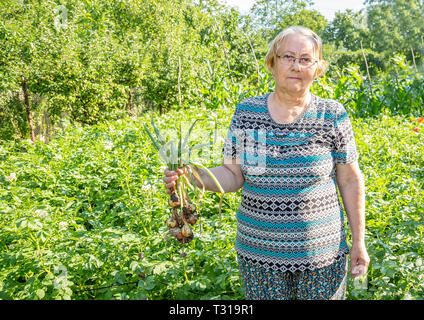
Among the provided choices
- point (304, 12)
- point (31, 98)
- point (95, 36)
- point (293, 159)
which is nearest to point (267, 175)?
point (293, 159)

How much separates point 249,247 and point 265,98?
0.61 meters

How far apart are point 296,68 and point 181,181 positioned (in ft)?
2.07

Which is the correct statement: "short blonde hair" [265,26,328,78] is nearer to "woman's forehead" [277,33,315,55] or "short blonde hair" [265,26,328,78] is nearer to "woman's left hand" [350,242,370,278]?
"woman's forehead" [277,33,315,55]

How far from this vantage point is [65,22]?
948 centimetres

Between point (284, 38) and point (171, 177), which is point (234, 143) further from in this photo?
point (284, 38)

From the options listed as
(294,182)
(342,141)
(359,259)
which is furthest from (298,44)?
(359,259)

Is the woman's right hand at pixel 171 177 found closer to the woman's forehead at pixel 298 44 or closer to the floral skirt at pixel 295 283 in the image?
the floral skirt at pixel 295 283

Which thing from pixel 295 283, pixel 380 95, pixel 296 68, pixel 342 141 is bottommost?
pixel 295 283

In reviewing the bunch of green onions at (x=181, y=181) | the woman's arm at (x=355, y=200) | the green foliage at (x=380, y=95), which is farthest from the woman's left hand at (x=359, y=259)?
the green foliage at (x=380, y=95)

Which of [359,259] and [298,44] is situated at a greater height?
[298,44]

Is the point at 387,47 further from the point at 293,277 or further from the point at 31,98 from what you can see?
the point at 293,277

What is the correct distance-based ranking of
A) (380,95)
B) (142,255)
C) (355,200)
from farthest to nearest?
(380,95)
(142,255)
(355,200)

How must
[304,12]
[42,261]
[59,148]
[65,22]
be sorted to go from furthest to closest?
[304,12]
[65,22]
[59,148]
[42,261]

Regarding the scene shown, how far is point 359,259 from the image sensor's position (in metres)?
1.53
